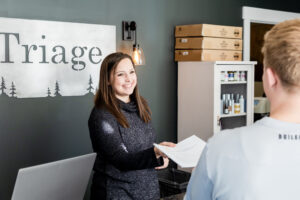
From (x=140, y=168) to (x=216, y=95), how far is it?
5.97 ft

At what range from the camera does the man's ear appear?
0.93 metres

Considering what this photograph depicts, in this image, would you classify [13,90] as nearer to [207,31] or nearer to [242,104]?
[207,31]

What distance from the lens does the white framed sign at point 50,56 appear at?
2990 millimetres

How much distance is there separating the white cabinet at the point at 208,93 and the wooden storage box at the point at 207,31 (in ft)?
0.91

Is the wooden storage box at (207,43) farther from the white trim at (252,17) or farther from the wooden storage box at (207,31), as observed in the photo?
the white trim at (252,17)

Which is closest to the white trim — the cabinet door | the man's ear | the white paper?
the cabinet door

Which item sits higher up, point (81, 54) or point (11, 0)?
point (11, 0)

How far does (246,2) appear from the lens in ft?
15.4

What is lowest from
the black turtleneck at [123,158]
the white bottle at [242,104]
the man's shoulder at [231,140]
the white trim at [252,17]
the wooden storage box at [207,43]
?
the black turtleneck at [123,158]

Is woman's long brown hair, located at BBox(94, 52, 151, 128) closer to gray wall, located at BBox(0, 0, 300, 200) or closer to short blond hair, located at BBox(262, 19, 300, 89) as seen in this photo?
gray wall, located at BBox(0, 0, 300, 200)

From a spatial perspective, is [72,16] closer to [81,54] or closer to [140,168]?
[81,54]

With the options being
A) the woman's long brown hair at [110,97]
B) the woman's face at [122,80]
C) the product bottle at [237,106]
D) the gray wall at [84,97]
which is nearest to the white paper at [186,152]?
the woman's long brown hair at [110,97]

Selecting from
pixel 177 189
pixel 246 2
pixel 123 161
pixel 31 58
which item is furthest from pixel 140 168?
pixel 246 2

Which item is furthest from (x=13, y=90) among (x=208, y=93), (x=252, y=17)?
(x=252, y=17)
